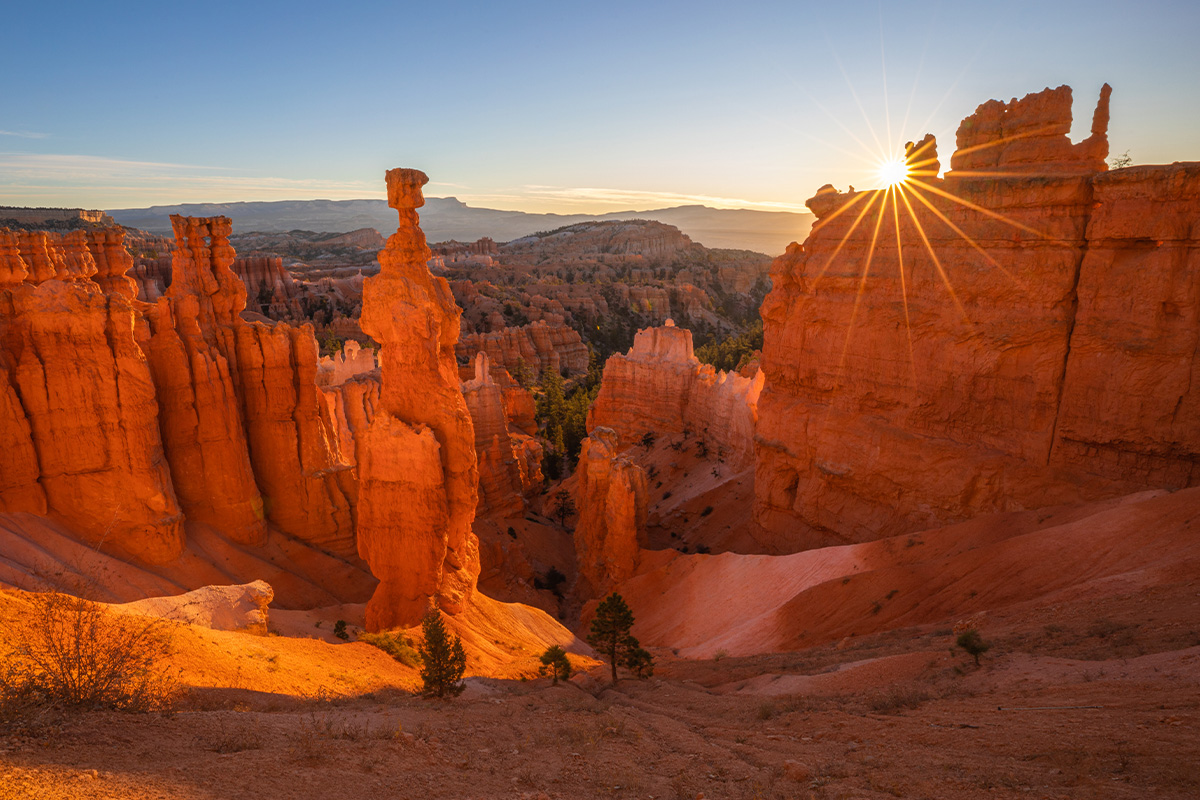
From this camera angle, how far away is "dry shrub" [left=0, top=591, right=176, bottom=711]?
6.71 meters

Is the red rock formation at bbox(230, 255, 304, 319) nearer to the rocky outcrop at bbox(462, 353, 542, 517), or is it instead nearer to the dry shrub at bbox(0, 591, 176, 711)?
the rocky outcrop at bbox(462, 353, 542, 517)

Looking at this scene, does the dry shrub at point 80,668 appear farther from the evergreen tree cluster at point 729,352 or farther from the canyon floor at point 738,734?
the evergreen tree cluster at point 729,352

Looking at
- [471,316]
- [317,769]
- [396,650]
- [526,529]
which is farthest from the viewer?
[471,316]

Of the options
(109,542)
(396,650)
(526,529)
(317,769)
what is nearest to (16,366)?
(109,542)

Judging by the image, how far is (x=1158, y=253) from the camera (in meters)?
14.5

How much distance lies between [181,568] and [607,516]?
45.2 feet

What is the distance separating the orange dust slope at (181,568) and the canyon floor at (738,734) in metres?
4.78

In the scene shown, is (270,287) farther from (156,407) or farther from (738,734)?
(738,734)

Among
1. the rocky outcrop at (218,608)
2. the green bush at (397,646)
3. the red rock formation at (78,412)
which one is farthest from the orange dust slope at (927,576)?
the red rock formation at (78,412)

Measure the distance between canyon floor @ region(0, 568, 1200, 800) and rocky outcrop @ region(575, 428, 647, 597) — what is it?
12665mm

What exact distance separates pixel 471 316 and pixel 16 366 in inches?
2408

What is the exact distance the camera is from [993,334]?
17.2 m

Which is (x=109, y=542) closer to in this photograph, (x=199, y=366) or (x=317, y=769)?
(x=199, y=366)

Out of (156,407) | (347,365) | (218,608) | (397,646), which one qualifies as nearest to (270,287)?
(347,365)
